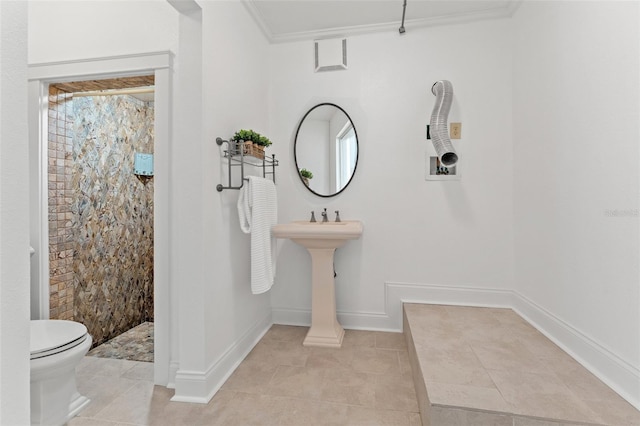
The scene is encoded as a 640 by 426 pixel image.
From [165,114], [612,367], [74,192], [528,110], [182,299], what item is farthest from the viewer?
[74,192]

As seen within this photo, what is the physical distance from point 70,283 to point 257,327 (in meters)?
1.45

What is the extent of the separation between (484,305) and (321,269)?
139 cm

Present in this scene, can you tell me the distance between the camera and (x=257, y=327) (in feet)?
8.21

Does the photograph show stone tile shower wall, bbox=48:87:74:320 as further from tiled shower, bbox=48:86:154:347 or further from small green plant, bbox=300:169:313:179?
small green plant, bbox=300:169:313:179

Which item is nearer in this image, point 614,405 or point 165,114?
point 614,405

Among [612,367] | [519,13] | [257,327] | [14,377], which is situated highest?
[519,13]

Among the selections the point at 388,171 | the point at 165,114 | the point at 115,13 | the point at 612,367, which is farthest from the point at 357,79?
the point at 612,367

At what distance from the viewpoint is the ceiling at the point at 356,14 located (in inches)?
93.7

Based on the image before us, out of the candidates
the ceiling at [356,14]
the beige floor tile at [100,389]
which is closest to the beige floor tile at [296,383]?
the beige floor tile at [100,389]

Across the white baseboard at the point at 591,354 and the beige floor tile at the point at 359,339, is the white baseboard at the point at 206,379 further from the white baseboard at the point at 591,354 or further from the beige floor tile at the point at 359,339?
the white baseboard at the point at 591,354

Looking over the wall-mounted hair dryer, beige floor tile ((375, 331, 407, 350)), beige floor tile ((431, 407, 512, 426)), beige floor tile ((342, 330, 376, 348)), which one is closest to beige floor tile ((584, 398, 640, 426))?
beige floor tile ((431, 407, 512, 426))

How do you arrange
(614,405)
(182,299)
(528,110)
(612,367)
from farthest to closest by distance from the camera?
(528,110) < (182,299) < (612,367) < (614,405)

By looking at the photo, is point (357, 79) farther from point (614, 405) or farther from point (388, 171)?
point (614, 405)

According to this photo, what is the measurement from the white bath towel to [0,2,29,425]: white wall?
1336 mm
